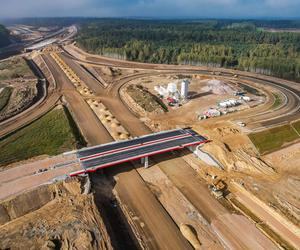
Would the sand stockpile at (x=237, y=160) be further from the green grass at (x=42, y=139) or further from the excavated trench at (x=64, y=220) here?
the green grass at (x=42, y=139)

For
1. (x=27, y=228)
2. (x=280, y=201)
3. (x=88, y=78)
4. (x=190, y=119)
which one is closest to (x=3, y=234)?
(x=27, y=228)

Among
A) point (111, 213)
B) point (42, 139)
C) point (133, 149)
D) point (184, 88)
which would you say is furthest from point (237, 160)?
point (42, 139)

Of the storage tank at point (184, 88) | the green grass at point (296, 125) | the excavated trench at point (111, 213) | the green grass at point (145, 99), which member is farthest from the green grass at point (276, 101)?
the excavated trench at point (111, 213)

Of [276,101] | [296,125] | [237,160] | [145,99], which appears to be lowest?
[276,101]

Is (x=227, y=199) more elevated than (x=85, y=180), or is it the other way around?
(x=85, y=180)

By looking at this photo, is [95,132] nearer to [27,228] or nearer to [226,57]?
[27,228]

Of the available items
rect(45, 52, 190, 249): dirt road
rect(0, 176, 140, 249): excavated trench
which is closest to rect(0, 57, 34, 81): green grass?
rect(45, 52, 190, 249): dirt road

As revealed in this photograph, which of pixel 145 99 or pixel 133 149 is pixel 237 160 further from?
pixel 145 99
